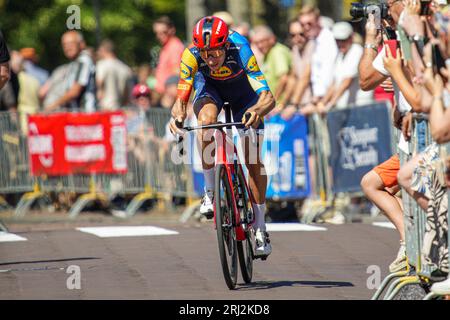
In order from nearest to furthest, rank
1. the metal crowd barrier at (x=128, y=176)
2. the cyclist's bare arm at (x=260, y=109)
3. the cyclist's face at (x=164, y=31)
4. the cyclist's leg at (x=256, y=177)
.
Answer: the cyclist's bare arm at (x=260, y=109) < the cyclist's leg at (x=256, y=177) < the metal crowd barrier at (x=128, y=176) < the cyclist's face at (x=164, y=31)

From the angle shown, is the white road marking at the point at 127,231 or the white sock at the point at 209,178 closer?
the white sock at the point at 209,178

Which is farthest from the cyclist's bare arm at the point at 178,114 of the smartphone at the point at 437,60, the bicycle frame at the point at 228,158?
the smartphone at the point at 437,60

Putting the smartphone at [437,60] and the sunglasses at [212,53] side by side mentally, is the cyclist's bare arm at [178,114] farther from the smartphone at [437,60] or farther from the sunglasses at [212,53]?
the smartphone at [437,60]

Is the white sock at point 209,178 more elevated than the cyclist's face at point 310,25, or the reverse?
the cyclist's face at point 310,25

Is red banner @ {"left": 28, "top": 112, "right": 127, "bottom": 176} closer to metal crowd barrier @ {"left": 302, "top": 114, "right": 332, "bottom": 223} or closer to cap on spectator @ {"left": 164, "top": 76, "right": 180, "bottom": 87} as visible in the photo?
cap on spectator @ {"left": 164, "top": 76, "right": 180, "bottom": 87}

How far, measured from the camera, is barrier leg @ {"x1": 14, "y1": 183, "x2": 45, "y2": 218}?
20125mm

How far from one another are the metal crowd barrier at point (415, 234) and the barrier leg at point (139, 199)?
1021cm

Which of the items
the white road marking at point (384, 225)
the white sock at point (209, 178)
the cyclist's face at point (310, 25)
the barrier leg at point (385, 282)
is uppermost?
the cyclist's face at point (310, 25)

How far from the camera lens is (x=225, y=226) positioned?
10.4 metres

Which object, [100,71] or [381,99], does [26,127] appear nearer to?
[100,71]

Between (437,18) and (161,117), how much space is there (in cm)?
1122

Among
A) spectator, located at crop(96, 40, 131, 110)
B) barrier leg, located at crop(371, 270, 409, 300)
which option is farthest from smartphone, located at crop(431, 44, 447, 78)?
spectator, located at crop(96, 40, 131, 110)

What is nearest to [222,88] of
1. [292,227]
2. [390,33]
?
[390,33]

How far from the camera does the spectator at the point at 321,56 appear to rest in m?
17.8
